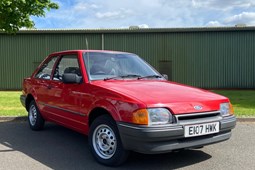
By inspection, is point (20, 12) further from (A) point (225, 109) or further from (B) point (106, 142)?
(A) point (225, 109)

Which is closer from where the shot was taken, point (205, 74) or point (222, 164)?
point (222, 164)

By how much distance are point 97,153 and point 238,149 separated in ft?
8.14

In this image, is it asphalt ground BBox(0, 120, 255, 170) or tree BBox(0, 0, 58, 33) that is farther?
tree BBox(0, 0, 58, 33)

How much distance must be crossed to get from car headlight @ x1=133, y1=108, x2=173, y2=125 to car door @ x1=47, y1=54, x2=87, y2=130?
126cm

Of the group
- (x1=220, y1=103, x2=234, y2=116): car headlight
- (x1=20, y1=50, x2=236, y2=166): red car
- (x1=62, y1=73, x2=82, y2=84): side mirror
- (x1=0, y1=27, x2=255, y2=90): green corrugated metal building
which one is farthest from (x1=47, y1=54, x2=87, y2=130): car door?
(x1=0, y1=27, x2=255, y2=90): green corrugated metal building

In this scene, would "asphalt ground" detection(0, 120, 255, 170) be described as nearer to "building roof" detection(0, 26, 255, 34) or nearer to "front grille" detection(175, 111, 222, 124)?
"front grille" detection(175, 111, 222, 124)

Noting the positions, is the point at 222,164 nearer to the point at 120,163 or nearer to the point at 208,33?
the point at 120,163

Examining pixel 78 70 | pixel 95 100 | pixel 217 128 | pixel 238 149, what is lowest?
pixel 238 149

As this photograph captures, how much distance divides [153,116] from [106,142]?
992 mm

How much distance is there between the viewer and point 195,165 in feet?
14.4

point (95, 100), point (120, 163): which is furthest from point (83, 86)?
point (120, 163)

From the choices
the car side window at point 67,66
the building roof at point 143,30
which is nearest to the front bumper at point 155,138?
the car side window at point 67,66

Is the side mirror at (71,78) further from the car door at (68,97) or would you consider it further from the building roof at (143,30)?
the building roof at (143,30)

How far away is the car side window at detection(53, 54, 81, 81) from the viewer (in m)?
5.33
